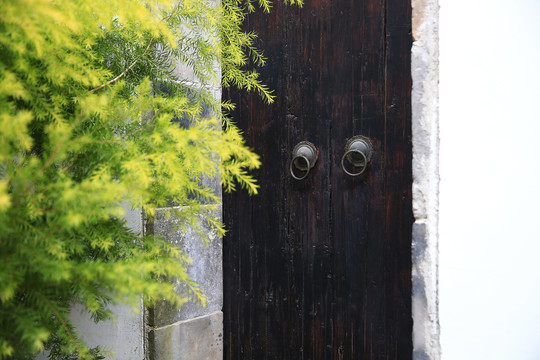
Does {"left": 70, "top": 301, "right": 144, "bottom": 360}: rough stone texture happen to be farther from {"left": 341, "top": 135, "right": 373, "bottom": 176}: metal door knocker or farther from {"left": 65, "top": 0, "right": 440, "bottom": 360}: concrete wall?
{"left": 341, "top": 135, "right": 373, "bottom": 176}: metal door knocker

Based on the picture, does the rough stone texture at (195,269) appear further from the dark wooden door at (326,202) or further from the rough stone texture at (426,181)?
the rough stone texture at (426,181)

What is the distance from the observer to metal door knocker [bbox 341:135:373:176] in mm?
1837

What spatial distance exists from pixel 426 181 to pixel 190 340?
1.32 metres

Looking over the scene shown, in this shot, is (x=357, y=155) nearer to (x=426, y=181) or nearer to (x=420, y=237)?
(x=426, y=181)

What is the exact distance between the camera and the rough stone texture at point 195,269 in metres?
1.86

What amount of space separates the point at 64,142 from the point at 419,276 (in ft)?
4.52

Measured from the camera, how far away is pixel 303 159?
2.02 meters

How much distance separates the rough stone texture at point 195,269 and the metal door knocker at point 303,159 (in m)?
0.54

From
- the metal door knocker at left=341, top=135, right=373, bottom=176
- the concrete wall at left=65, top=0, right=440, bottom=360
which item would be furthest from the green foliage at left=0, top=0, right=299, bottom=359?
the metal door knocker at left=341, top=135, right=373, bottom=176
